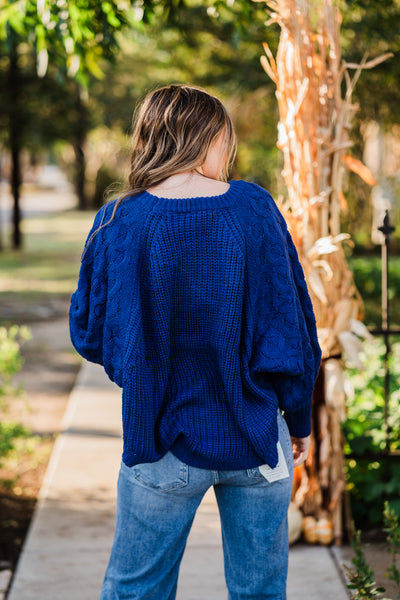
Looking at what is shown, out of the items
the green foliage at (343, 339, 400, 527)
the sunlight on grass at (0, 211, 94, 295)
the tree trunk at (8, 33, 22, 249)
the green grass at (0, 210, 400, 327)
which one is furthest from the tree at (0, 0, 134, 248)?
the tree trunk at (8, 33, 22, 249)

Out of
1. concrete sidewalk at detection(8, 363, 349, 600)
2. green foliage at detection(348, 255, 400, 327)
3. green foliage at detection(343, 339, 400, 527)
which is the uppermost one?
green foliage at detection(343, 339, 400, 527)

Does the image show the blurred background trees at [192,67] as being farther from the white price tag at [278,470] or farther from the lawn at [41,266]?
the white price tag at [278,470]

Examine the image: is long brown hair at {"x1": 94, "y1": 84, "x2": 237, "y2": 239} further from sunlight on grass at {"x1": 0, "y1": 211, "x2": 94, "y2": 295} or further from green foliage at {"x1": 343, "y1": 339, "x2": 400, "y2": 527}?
sunlight on grass at {"x1": 0, "y1": 211, "x2": 94, "y2": 295}

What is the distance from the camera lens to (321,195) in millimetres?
2883

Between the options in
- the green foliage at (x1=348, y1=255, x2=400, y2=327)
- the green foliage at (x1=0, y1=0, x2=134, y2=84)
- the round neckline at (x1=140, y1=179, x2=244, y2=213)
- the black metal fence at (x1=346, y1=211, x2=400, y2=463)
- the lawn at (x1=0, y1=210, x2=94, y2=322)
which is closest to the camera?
the round neckline at (x1=140, y1=179, x2=244, y2=213)

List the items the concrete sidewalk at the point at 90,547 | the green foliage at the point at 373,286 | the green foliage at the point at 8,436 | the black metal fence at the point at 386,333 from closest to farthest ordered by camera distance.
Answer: the concrete sidewalk at the point at 90,547
the black metal fence at the point at 386,333
the green foliage at the point at 8,436
the green foliage at the point at 373,286

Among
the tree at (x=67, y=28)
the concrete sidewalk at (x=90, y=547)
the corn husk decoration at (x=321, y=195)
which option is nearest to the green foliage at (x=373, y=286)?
the concrete sidewalk at (x=90, y=547)

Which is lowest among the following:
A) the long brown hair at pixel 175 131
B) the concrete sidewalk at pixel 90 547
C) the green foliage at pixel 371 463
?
the concrete sidewalk at pixel 90 547

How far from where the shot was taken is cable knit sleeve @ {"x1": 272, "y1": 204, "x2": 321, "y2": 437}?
1.77 meters

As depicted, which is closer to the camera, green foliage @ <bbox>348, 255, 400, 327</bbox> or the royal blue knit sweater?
the royal blue knit sweater

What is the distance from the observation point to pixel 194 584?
9.84 feet

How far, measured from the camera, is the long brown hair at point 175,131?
5.56 feet

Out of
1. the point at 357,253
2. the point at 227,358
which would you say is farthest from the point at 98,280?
the point at 357,253

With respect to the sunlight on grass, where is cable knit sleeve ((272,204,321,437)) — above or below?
above
